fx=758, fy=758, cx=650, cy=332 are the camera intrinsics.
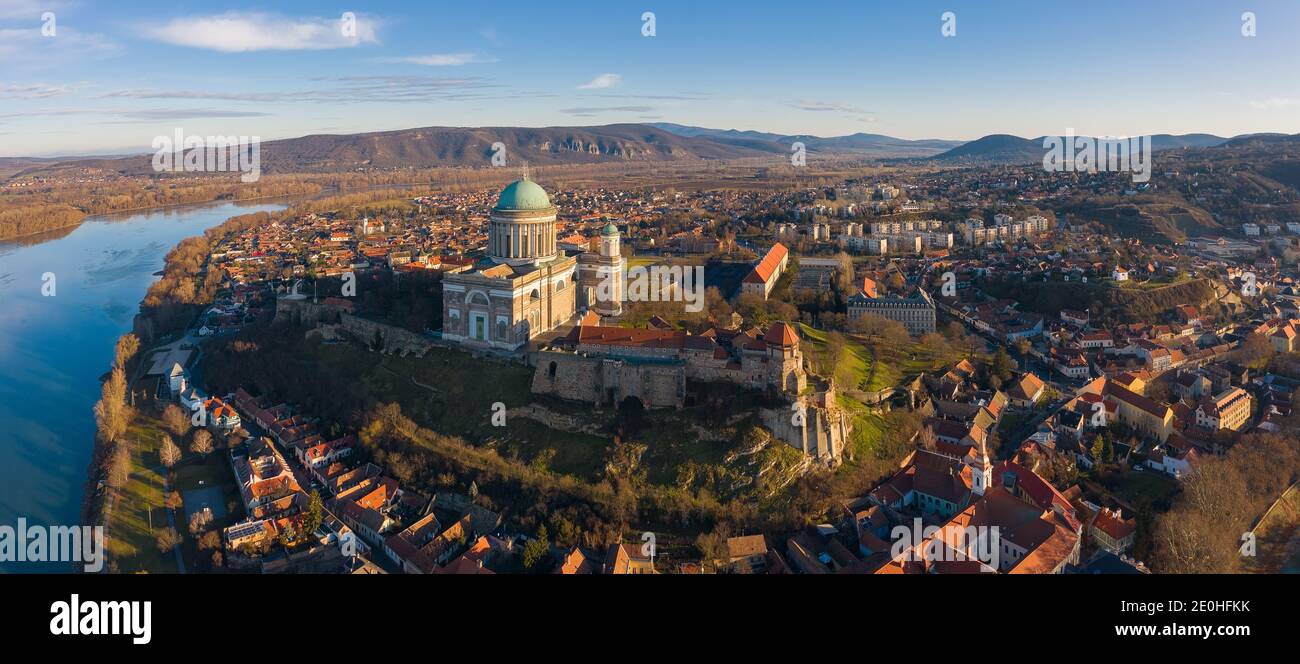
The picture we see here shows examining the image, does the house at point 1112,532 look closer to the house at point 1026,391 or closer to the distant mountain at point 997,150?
the house at point 1026,391

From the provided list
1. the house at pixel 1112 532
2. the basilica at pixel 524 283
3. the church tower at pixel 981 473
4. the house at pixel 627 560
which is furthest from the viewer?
the basilica at pixel 524 283

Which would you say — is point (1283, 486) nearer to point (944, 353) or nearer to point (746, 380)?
point (944, 353)

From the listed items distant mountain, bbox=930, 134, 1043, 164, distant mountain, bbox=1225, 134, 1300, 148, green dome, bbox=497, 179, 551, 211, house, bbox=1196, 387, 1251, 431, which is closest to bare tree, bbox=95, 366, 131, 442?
green dome, bbox=497, 179, 551, 211

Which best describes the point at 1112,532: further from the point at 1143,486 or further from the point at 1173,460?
the point at 1173,460

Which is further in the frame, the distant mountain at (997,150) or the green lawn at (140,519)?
the distant mountain at (997,150)

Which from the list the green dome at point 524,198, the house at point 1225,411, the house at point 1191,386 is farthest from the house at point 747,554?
the house at point 1191,386

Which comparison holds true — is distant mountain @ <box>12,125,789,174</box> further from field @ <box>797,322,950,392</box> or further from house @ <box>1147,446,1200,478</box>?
house @ <box>1147,446,1200,478</box>

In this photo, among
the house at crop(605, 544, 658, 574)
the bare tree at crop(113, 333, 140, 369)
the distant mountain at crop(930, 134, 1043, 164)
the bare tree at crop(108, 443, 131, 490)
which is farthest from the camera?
the distant mountain at crop(930, 134, 1043, 164)
